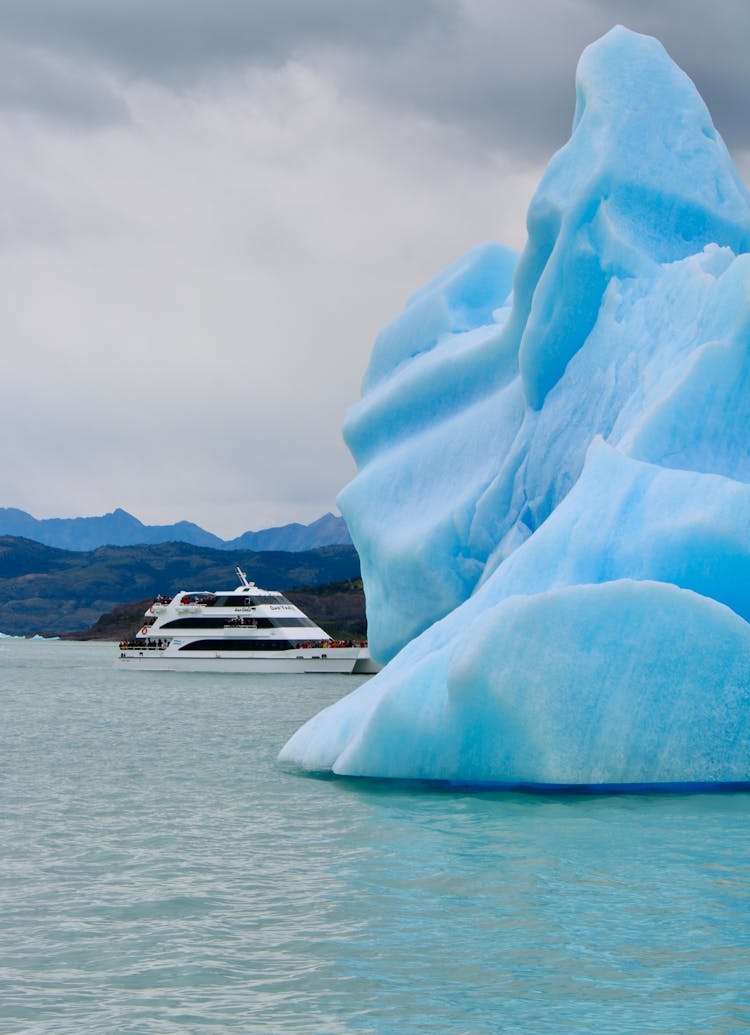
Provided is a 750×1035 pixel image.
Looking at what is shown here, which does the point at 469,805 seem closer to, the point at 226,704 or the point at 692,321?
the point at 692,321

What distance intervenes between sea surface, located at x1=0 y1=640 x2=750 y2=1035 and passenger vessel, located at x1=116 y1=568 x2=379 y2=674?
36.9 metres

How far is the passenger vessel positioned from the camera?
52281 mm

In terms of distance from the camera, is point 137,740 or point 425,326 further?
point 137,740

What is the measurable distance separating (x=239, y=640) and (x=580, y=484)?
133 ft

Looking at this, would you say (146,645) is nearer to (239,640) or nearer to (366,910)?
(239,640)

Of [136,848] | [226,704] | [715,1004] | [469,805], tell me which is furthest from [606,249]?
[226,704]

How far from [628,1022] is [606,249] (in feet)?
40.3

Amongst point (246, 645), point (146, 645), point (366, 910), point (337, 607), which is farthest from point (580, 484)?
point (337, 607)

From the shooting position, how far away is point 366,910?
8.52 metres

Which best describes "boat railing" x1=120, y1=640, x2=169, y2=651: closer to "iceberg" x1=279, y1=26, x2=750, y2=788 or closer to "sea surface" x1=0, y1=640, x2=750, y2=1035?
"iceberg" x1=279, y1=26, x2=750, y2=788

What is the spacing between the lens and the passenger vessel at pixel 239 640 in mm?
52281

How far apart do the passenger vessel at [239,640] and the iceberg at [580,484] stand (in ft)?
106

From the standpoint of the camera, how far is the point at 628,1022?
6.29 m

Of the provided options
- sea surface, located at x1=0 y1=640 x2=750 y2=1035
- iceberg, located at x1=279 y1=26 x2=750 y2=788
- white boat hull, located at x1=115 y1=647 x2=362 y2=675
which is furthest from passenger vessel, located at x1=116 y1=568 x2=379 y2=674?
sea surface, located at x1=0 y1=640 x2=750 y2=1035
